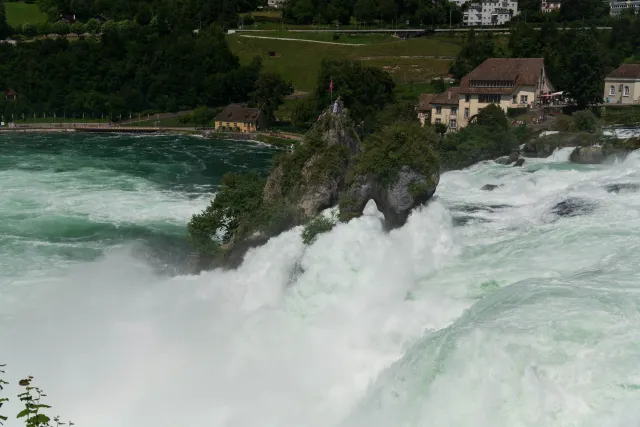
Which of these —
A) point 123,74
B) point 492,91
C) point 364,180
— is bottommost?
point 364,180

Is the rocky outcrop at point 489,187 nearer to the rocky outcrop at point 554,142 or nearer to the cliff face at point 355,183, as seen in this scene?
the cliff face at point 355,183

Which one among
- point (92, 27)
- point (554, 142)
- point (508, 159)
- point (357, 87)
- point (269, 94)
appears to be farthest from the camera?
point (92, 27)

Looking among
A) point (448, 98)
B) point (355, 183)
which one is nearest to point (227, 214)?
point (355, 183)

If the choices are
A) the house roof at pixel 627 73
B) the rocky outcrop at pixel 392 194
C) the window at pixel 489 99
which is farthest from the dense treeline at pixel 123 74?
the rocky outcrop at pixel 392 194

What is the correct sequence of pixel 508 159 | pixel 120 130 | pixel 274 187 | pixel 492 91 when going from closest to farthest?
1. pixel 274 187
2. pixel 508 159
3. pixel 492 91
4. pixel 120 130

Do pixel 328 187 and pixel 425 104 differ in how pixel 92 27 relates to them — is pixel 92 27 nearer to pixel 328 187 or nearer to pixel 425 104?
pixel 425 104

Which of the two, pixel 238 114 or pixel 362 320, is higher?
pixel 238 114
